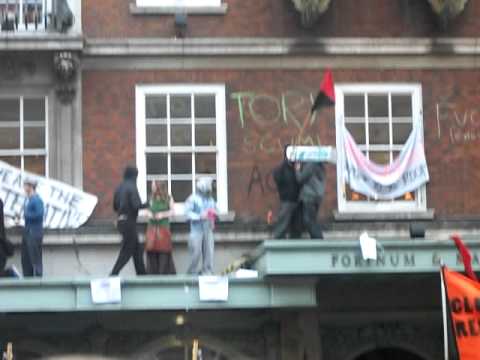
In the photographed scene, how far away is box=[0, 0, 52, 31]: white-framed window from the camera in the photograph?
2334cm

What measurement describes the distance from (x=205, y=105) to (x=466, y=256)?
516cm

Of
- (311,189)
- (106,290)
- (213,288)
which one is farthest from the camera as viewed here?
(311,189)

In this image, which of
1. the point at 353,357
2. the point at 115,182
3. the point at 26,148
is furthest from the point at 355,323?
the point at 26,148

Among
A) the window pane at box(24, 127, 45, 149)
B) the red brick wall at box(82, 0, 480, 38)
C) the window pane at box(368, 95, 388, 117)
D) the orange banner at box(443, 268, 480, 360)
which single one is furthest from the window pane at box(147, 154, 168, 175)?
the orange banner at box(443, 268, 480, 360)

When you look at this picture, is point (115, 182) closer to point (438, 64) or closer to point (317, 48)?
point (317, 48)

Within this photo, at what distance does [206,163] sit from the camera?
23.5 metres

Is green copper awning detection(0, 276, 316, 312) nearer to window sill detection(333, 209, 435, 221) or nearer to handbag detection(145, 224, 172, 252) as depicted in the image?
handbag detection(145, 224, 172, 252)

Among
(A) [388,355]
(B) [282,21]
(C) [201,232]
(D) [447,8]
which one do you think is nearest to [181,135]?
(C) [201,232]

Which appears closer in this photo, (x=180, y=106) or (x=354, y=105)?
(x=180, y=106)

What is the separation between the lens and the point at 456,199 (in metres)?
23.7

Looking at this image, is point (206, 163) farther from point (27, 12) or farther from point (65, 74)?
point (27, 12)

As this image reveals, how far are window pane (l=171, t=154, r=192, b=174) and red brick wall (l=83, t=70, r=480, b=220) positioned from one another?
0.64 m

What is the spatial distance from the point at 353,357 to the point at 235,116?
13.9 ft

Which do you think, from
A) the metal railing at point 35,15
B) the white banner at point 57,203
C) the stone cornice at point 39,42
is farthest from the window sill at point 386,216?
the metal railing at point 35,15
